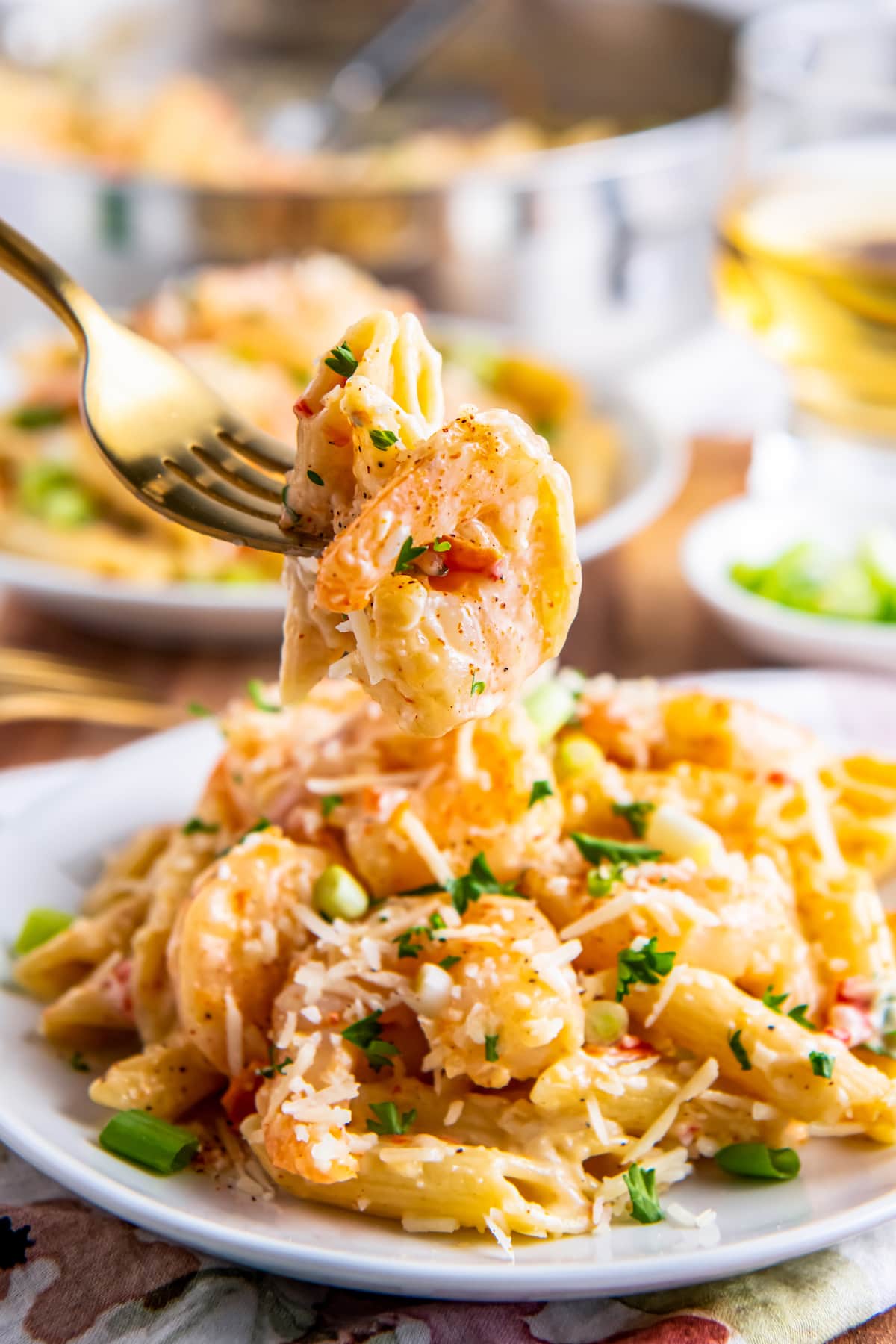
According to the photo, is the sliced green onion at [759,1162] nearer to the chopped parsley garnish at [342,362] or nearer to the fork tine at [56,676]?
the chopped parsley garnish at [342,362]

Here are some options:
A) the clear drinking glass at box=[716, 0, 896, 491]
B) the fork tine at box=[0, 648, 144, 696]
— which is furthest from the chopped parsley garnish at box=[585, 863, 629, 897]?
the clear drinking glass at box=[716, 0, 896, 491]

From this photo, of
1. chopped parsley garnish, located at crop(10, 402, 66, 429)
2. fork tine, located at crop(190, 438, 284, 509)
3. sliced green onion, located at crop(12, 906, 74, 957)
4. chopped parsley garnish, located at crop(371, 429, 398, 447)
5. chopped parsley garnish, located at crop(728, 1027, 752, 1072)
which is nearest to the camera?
chopped parsley garnish, located at crop(371, 429, 398, 447)

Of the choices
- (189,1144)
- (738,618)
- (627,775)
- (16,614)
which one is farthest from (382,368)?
(16,614)

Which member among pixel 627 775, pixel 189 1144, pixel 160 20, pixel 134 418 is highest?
pixel 160 20

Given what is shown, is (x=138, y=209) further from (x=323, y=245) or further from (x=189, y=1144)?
(x=189, y=1144)

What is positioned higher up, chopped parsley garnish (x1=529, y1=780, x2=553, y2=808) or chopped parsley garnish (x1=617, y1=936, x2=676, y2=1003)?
chopped parsley garnish (x1=529, y1=780, x2=553, y2=808)

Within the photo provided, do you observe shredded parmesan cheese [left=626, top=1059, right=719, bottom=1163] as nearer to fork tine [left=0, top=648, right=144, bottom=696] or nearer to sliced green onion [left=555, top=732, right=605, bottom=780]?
sliced green onion [left=555, top=732, right=605, bottom=780]

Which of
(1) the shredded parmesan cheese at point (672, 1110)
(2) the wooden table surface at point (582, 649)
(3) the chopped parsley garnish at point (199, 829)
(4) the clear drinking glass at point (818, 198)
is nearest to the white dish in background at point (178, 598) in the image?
(2) the wooden table surface at point (582, 649)

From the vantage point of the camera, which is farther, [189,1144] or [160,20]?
[160,20]
